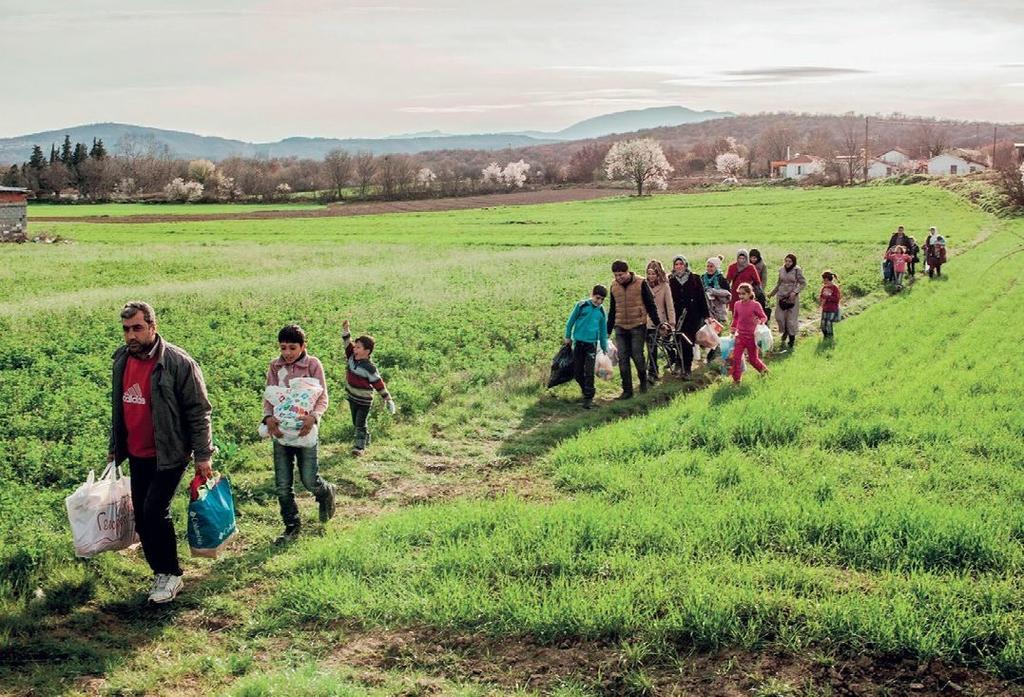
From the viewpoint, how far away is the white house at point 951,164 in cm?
13984

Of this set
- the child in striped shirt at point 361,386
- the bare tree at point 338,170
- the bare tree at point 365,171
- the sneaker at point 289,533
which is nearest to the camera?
the sneaker at point 289,533

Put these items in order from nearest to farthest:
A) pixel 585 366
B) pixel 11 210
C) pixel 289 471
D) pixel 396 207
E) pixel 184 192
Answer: pixel 289 471
pixel 585 366
pixel 11 210
pixel 396 207
pixel 184 192

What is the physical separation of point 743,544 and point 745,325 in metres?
7.21

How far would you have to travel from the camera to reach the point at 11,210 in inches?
2047

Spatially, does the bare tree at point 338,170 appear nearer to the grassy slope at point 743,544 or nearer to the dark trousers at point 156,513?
the grassy slope at point 743,544

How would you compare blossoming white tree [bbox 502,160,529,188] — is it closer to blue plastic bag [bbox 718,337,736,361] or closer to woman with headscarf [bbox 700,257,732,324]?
woman with headscarf [bbox 700,257,732,324]

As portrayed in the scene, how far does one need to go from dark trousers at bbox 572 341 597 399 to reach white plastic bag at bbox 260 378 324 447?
237 inches

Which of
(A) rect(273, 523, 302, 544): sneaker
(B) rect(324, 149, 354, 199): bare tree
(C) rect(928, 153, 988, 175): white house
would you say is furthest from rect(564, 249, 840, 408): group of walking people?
(C) rect(928, 153, 988, 175): white house

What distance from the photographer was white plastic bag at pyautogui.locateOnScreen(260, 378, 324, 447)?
8102 mm

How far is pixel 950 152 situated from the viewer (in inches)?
6058

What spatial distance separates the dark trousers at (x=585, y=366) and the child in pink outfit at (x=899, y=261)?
50.6 ft

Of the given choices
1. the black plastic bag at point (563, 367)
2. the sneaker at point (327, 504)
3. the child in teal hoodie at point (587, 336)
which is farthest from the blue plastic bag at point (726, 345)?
the sneaker at point (327, 504)

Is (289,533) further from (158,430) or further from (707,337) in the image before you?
(707,337)

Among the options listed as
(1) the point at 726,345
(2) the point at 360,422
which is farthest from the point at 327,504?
(1) the point at 726,345
